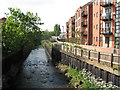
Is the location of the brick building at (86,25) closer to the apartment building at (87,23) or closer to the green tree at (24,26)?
the apartment building at (87,23)

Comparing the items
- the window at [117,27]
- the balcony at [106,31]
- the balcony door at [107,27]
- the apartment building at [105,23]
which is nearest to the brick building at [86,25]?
the apartment building at [105,23]

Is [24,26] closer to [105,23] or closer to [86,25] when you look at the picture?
[105,23]

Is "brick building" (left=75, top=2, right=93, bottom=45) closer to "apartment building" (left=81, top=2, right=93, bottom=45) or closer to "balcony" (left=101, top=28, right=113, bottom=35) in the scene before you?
"apartment building" (left=81, top=2, right=93, bottom=45)

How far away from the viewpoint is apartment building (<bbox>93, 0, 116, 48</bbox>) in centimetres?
3244

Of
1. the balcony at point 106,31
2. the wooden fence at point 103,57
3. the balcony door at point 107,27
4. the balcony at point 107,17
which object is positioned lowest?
the wooden fence at point 103,57

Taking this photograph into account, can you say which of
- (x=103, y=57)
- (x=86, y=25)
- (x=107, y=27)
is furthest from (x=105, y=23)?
(x=103, y=57)

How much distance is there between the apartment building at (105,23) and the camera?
32.4 m

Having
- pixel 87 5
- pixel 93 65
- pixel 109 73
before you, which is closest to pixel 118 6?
pixel 87 5

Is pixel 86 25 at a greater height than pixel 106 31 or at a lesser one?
greater

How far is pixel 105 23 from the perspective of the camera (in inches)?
1350

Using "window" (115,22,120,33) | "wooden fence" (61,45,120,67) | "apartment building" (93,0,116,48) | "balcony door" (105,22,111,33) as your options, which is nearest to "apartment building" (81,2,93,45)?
"apartment building" (93,0,116,48)

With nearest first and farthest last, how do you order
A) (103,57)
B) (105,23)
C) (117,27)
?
(103,57) < (117,27) < (105,23)

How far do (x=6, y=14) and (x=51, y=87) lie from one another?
17.8m

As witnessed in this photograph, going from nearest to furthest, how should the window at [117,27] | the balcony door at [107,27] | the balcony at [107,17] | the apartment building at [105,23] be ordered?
the window at [117,27] → the balcony at [107,17] → the apartment building at [105,23] → the balcony door at [107,27]
